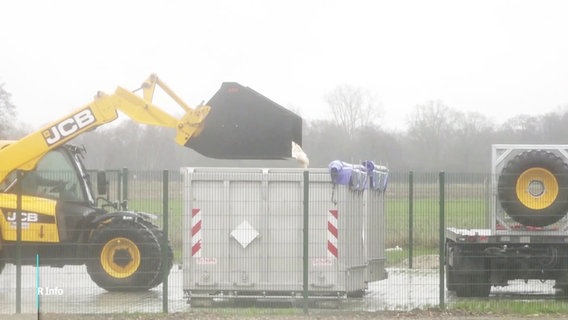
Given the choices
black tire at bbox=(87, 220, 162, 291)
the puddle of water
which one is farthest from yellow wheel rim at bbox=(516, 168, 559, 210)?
black tire at bbox=(87, 220, 162, 291)

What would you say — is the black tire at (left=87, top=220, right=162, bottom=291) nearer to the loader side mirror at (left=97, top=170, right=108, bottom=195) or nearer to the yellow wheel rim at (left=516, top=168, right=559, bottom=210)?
the loader side mirror at (left=97, top=170, right=108, bottom=195)

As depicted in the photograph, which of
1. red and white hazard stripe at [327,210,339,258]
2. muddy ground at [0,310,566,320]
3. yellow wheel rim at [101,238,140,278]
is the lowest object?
muddy ground at [0,310,566,320]

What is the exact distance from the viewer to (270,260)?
1387 centimetres

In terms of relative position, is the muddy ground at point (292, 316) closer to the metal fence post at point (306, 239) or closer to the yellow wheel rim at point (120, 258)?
the metal fence post at point (306, 239)

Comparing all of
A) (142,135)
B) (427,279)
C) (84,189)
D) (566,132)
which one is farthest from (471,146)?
(84,189)

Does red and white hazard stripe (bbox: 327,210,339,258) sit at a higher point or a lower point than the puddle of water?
higher

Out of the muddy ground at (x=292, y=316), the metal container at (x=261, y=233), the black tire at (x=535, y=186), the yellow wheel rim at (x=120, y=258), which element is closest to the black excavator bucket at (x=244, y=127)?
the yellow wheel rim at (x=120, y=258)

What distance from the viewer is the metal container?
13805mm

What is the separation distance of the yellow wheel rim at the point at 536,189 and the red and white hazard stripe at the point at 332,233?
288 centimetres

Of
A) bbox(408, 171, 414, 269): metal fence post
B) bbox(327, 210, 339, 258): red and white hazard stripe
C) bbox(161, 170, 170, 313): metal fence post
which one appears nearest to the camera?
bbox(161, 170, 170, 313): metal fence post

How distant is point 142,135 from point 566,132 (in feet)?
41.6

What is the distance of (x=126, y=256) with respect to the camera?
15695 millimetres

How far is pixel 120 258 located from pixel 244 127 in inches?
121

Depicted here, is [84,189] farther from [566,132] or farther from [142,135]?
[566,132]
